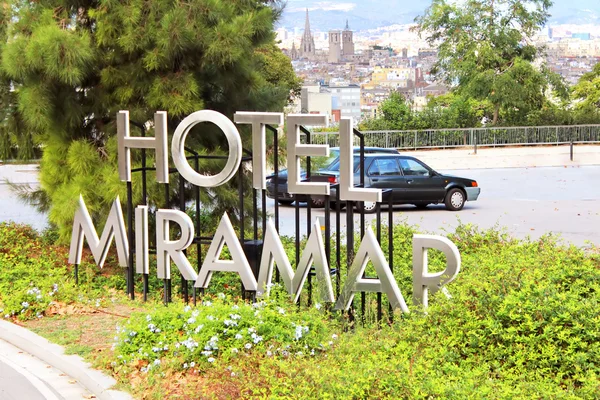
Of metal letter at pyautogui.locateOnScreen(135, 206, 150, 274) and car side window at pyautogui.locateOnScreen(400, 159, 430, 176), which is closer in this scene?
metal letter at pyautogui.locateOnScreen(135, 206, 150, 274)

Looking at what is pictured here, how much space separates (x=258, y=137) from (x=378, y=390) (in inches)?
142

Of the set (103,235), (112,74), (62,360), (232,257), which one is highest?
(112,74)

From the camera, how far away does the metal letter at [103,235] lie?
9.84m

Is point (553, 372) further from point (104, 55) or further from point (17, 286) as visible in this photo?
point (104, 55)

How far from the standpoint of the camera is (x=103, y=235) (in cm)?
1009

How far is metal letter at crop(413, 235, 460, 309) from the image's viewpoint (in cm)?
760

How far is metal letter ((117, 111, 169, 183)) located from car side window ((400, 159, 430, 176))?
1152 centimetres

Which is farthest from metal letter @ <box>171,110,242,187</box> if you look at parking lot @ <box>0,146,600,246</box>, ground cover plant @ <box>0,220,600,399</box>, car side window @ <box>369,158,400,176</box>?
car side window @ <box>369,158,400,176</box>

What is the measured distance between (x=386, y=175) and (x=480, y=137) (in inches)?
658

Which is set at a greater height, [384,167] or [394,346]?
[384,167]

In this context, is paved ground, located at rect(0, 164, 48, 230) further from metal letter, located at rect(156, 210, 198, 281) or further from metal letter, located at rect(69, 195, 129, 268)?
metal letter, located at rect(156, 210, 198, 281)

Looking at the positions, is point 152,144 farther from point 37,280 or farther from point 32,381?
point 32,381

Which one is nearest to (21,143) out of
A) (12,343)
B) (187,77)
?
(187,77)

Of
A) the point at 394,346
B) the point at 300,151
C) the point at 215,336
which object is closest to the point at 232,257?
the point at 300,151
